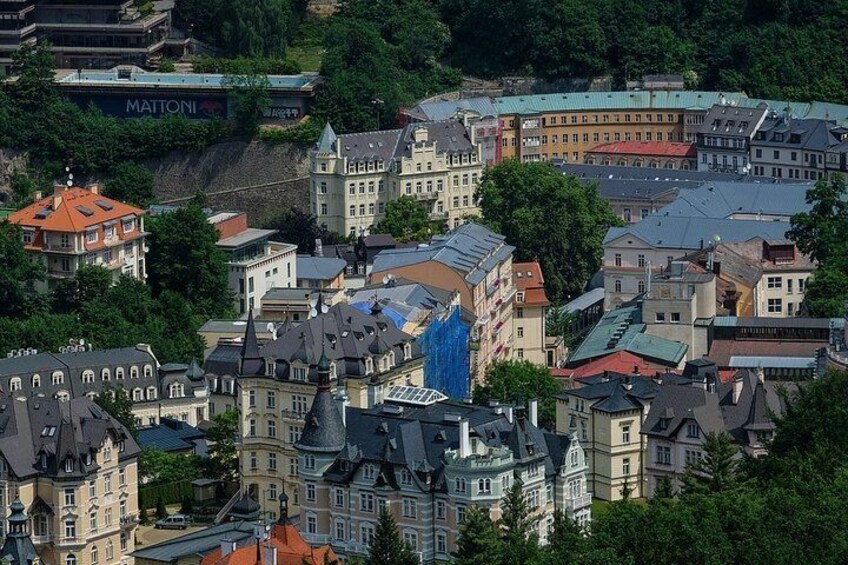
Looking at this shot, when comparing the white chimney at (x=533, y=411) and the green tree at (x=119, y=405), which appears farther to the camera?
the green tree at (x=119, y=405)

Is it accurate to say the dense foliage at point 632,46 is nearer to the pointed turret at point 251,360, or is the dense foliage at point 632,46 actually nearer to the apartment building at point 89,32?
the apartment building at point 89,32

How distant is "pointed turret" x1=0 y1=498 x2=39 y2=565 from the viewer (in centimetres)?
9406

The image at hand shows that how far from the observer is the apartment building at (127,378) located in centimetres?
11981

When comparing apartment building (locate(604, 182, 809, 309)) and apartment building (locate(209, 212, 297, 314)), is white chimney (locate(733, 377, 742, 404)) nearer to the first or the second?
apartment building (locate(604, 182, 809, 309))

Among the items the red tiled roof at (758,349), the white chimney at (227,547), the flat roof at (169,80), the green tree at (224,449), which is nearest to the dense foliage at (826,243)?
the red tiled roof at (758,349)

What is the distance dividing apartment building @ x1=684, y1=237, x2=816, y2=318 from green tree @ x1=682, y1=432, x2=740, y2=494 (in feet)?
80.6

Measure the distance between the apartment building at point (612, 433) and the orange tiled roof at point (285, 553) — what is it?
1339 centimetres

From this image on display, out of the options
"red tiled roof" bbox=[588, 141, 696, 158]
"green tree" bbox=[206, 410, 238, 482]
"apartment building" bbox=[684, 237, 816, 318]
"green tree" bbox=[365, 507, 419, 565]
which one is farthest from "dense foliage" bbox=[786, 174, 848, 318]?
"green tree" bbox=[365, 507, 419, 565]

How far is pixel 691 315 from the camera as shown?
122500mm

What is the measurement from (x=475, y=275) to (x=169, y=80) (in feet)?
122

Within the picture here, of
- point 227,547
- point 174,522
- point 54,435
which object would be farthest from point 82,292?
point 227,547

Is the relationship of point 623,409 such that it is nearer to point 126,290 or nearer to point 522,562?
point 522,562

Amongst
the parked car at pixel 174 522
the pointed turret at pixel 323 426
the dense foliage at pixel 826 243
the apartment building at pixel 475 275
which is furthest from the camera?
the apartment building at pixel 475 275

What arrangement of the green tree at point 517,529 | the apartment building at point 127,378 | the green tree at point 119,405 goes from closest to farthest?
the green tree at point 517,529 → the green tree at point 119,405 → the apartment building at point 127,378
